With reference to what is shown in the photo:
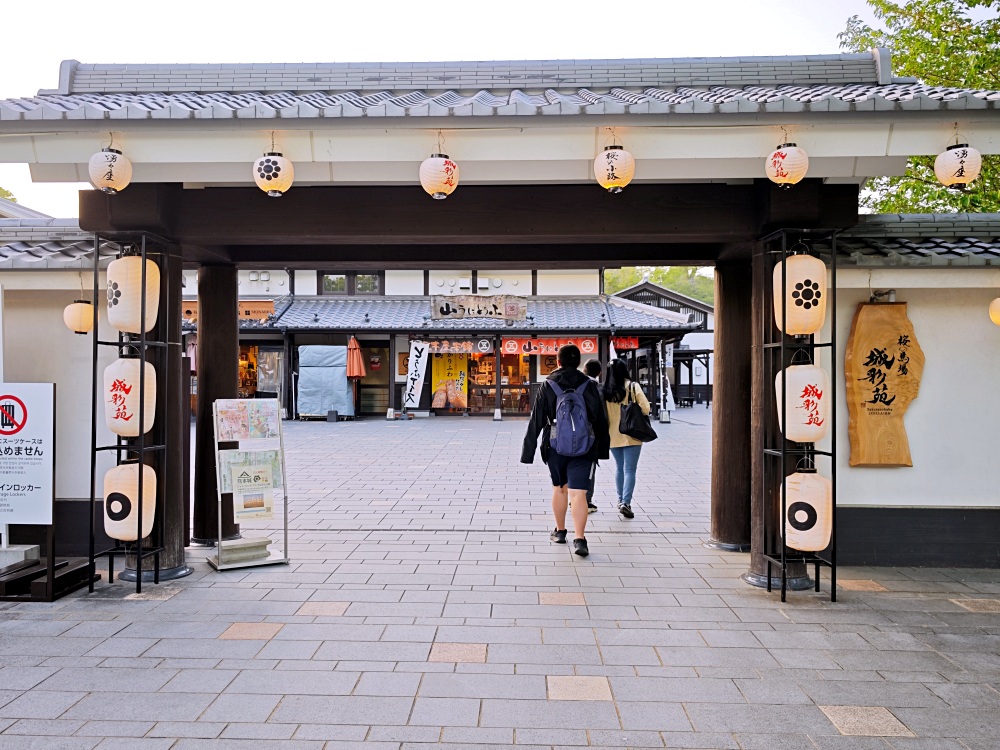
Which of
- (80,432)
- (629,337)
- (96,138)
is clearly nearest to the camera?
(96,138)

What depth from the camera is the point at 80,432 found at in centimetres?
618

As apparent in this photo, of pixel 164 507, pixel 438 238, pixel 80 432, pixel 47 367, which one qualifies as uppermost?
pixel 438 238

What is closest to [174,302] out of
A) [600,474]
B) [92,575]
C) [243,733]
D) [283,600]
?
[92,575]

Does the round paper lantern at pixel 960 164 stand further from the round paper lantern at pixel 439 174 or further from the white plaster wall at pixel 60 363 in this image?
the white plaster wall at pixel 60 363

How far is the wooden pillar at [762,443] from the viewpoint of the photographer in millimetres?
5332

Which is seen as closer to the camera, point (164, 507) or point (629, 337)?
point (164, 507)

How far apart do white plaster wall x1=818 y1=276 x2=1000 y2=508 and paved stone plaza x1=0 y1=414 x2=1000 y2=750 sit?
2.35 feet

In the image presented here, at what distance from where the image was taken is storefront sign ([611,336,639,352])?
23.0 metres

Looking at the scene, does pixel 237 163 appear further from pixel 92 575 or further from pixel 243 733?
pixel 243 733

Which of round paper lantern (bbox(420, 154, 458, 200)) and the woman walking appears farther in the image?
the woman walking

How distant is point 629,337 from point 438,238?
18198mm

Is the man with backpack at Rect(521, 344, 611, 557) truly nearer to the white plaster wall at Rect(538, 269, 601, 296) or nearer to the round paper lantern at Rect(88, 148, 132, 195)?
the round paper lantern at Rect(88, 148, 132, 195)

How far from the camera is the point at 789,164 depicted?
14.5 feet

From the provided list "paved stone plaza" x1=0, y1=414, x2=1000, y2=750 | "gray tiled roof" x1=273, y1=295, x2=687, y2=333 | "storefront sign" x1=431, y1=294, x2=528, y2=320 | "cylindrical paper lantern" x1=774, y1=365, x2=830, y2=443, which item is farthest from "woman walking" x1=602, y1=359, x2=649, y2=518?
"storefront sign" x1=431, y1=294, x2=528, y2=320
